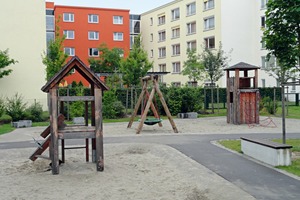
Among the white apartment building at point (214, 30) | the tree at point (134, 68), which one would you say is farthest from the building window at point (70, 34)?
the tree at point (134, 68)

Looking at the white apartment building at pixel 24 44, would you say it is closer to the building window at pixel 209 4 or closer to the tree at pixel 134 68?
the tree at pixel 134 68

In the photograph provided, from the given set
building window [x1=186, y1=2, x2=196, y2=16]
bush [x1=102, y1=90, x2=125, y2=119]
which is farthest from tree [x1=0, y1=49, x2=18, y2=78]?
building window [x1=186, y1=2, x2=196, y2=16]

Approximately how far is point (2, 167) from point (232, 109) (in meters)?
13.8

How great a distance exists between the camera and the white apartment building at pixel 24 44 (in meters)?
30.1

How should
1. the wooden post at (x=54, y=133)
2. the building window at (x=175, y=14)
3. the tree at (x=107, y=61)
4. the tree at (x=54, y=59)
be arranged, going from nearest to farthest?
1. the wooden post at (x=54, y=133)
2. the tree at (x=54, y=59)
3. the tree at (x=107, y=61)
4. the building window at (x=175, y=14)

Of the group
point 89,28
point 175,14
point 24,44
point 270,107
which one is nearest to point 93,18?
point 89,28

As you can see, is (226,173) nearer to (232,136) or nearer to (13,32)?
(232,136)

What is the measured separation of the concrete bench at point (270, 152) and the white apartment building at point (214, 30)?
32902 millimetres

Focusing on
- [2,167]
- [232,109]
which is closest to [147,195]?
[2,167]

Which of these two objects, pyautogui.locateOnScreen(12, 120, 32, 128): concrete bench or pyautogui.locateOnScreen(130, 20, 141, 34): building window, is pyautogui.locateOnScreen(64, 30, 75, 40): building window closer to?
pyautogui.locateOnScreen(130, 20, 141, 34): building window

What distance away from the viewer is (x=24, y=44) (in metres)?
30.8

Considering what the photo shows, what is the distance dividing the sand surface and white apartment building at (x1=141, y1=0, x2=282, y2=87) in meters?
33.6

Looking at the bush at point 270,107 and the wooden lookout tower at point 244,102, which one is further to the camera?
the bush at point 270,107

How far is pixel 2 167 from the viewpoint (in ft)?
31.5
